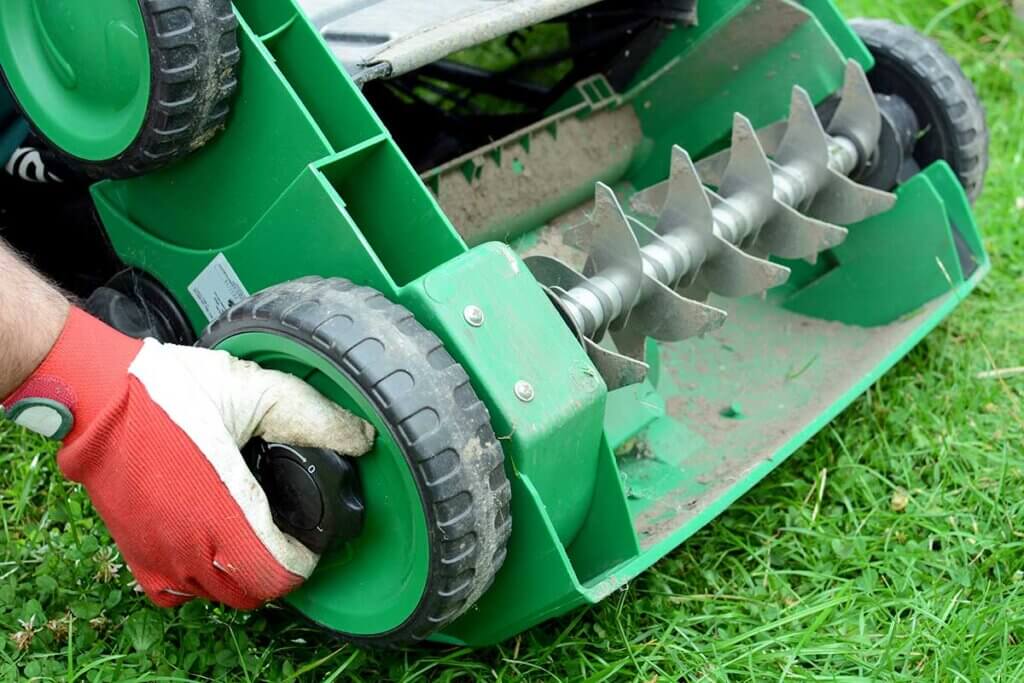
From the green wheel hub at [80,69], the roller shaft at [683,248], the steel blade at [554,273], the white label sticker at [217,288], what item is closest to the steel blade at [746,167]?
the roller shaft at [683,248]

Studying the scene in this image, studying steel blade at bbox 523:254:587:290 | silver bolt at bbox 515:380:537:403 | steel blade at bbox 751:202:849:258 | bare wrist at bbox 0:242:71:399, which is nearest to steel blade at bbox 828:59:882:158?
steel blade at bbox 751:202:849:258

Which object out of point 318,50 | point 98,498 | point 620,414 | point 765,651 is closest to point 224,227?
point 318,50

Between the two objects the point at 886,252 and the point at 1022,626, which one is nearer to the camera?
the point at 1022,626

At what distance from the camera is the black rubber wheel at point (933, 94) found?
8.39ft

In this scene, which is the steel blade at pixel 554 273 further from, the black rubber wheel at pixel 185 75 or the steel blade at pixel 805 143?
the steel blade at pixel 805 143

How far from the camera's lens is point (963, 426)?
2.42 metres

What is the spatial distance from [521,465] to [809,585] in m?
0.74

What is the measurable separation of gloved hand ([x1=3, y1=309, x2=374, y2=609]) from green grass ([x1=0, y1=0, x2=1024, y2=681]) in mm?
269

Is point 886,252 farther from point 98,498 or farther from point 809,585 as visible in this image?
point 98,498

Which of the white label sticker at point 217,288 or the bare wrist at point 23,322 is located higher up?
the bare wrist at point 23,322

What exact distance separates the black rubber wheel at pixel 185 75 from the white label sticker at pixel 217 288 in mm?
178

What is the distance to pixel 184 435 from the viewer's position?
62.2 inches

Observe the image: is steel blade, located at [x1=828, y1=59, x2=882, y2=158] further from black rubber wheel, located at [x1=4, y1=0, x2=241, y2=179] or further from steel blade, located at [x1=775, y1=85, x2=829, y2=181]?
black rubber wheel, located at [x1=4, y1=0, x2=241, y2=179]

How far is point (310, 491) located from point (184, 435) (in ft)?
0.58
